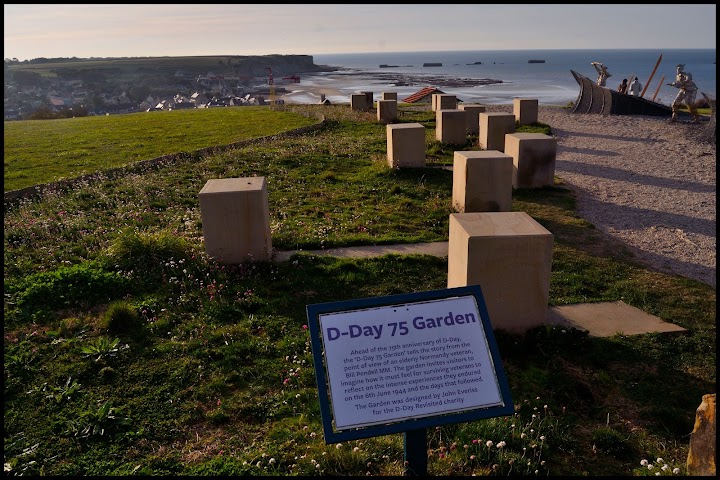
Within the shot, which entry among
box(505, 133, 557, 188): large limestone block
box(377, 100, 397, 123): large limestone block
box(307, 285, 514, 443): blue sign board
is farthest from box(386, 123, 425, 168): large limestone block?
box(307, 285, 514, 443): blue sign board

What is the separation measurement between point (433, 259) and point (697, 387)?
3.45m

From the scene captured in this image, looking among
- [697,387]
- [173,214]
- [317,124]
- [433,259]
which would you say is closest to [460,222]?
[433,259]

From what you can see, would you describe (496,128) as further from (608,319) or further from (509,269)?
(509,269)

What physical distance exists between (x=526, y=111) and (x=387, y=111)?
5.20 m

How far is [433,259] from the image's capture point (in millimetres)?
7395

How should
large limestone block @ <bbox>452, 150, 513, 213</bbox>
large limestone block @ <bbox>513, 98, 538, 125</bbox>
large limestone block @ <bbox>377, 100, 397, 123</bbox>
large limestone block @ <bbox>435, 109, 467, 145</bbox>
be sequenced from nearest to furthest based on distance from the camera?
large limestone block @ <bbox>452, 150, 513, 213</bbox>, large limestone block @ <bbox>435, 109, 467, 145</bbox>, large limestone block @ <bbox>513, 98, 538, 125</bbox>, large limestone block @ <bbox>377, 100, 397, 123</bbox>

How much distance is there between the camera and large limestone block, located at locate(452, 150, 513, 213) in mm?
9422

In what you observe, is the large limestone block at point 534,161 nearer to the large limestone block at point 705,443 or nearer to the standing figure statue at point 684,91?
the large limestone block at point 705,443

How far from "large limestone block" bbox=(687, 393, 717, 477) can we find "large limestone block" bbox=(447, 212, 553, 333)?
217 cm

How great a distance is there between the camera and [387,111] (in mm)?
21000

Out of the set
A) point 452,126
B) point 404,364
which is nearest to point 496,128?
point 452,126

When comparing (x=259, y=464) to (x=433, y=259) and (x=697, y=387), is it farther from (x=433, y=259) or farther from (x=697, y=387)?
(x=433, y=259)

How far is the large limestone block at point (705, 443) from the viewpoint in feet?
10.4

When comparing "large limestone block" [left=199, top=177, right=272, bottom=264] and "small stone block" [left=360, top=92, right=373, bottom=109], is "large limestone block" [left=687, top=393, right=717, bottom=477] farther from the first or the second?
"small stone block" [left=360, top=92, right=373, bottom=109]
